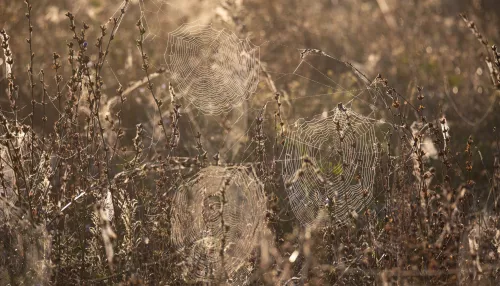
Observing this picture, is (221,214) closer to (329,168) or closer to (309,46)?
(329,168)

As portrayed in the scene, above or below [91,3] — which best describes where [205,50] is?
below

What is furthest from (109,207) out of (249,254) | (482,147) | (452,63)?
(452,63)

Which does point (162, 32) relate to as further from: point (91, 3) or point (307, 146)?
point (307, 146)

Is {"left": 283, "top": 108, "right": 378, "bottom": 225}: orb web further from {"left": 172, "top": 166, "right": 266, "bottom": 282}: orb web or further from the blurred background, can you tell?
the blurred background

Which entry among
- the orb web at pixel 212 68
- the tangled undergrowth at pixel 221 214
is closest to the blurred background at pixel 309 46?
the orb web at pixel 212 68

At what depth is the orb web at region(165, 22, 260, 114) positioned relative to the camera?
18.2 ft

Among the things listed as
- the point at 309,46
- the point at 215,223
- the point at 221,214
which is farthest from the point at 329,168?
the point at 309,46

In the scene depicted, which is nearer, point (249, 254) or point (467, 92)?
point (249, 254)

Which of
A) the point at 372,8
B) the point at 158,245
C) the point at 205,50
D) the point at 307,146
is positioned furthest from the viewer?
the point at 372,8

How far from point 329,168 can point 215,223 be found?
1074 millimetres

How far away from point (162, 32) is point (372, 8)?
447 cm

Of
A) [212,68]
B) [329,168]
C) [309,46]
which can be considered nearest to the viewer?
[329,168]

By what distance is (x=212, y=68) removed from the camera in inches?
239

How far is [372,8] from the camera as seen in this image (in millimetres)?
10992
